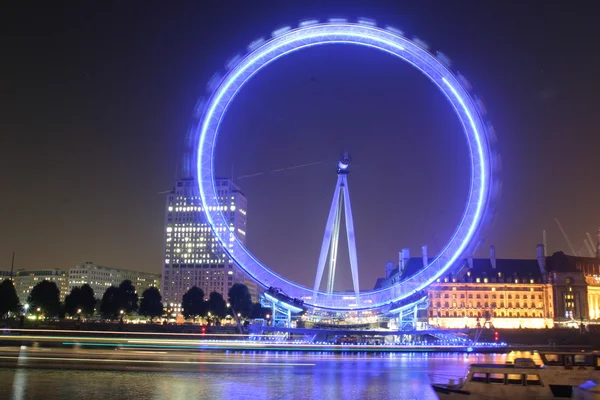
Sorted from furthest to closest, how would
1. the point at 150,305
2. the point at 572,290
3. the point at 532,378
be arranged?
the point at 572,290 < the point at 150,305 < the point at 532,378

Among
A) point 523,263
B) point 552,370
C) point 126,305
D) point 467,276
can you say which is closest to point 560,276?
point 523,263

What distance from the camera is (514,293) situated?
383 ft

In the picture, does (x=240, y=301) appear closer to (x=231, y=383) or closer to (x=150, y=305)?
(x=150, y=305)

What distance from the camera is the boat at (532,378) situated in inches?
851

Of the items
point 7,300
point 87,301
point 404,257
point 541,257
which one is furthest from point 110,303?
point 541,257

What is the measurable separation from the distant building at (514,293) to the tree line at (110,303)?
30.7 m

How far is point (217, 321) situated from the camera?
106 metres

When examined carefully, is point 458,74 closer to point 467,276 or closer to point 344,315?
point 344,315

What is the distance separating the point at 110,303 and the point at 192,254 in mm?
66777

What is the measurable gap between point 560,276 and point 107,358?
92703mm

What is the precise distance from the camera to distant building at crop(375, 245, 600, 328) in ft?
375

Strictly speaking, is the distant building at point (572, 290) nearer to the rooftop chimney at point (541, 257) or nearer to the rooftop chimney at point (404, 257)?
the rooftop chimney at point (541, 257)

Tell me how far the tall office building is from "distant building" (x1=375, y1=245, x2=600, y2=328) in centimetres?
5506

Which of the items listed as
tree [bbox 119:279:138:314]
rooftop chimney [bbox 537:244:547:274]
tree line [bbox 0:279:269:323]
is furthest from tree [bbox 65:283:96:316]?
rooftop chimney [bbox 537:244:547:274]
